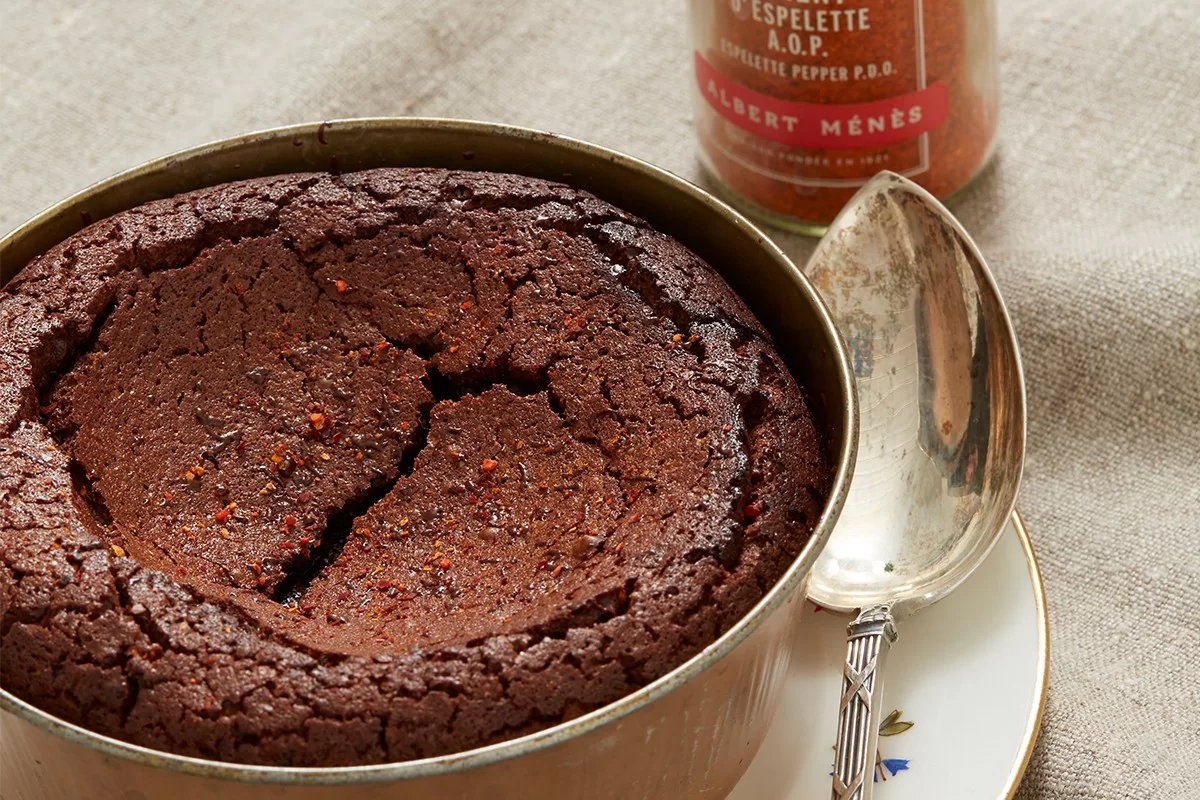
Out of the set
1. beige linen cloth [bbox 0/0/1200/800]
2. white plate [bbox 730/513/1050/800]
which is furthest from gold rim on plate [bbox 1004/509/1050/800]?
beige linen cloth [bbox 0/0/1200/800]

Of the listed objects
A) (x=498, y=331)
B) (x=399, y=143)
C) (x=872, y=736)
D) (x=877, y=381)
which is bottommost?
(x=872, y=736)

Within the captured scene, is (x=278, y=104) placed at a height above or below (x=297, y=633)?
above

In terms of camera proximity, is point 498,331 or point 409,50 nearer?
point 498,331

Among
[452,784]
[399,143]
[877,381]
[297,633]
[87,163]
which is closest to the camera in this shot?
[452,784]

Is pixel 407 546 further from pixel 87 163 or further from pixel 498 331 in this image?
pixel 87 163

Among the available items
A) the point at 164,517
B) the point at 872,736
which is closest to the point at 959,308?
the point at 872,736

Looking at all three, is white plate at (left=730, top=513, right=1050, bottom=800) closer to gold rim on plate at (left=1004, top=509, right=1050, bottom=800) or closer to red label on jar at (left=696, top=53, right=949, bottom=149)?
gold rim on plate at (left=1004, top=509, right=1050, bottom=800)

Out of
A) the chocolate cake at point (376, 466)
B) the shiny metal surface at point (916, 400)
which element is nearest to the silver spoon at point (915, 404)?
the shiny metal surface at point (916, 400)
